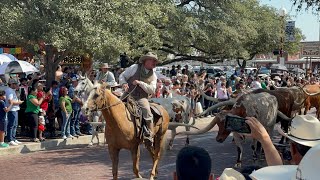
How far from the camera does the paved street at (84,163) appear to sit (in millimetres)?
9961

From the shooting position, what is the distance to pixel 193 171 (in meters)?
3.07

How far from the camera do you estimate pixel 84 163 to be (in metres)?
11.2

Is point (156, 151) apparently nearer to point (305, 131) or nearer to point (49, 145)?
point (49, 145)

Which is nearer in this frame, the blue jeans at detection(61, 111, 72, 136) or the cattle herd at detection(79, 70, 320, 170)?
the cattle herd at detection(79, 70, 320, 170)

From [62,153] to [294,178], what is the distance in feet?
34.9

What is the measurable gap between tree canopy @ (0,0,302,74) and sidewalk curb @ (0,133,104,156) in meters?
2.96

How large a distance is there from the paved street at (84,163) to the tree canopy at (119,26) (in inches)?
154

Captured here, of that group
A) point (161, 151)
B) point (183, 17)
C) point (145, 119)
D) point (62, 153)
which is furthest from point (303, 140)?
point (183, 17)

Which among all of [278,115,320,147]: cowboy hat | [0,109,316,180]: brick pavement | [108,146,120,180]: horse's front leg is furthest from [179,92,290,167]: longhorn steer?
[278,115,320,147]: cowboy hat

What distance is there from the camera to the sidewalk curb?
12.5m

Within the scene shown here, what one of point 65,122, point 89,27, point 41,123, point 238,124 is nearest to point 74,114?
point 65,122

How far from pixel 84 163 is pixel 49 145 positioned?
2779 millimetres

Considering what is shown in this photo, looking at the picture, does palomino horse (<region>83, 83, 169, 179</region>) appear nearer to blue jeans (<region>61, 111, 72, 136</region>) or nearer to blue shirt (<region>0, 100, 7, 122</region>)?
blue shirt (<region>0, 100, 7, 122</region>)

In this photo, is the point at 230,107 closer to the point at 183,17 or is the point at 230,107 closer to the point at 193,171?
the point at 193,171
